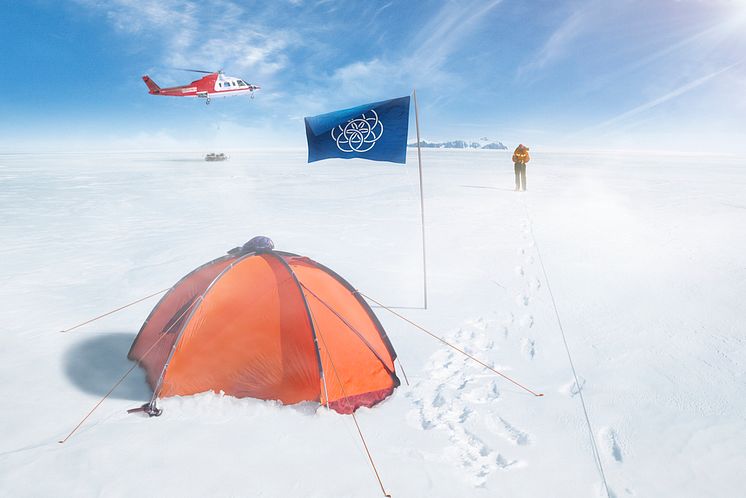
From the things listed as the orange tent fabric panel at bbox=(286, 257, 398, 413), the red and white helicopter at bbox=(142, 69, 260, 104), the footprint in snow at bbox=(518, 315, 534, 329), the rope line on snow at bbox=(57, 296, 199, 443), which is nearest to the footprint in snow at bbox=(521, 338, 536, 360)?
the footprint in snow at bbox=(518, 315, 534, 329)

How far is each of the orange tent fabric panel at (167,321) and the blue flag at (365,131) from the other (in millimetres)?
1945

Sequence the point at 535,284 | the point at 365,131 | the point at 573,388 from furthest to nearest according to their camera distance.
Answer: the point at 535,284
the point at 365,131
the point at 573,388

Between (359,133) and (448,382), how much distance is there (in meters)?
2.91

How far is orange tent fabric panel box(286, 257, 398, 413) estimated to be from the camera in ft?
10.4

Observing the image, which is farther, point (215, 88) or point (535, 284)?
point (215, 88)

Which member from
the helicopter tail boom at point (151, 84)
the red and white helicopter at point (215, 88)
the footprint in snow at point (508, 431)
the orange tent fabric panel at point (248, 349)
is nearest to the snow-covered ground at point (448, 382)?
the footprint in snow at point (508, 431)

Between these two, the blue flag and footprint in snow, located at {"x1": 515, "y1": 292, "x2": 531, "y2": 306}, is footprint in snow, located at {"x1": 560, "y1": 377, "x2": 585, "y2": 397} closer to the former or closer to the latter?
footprint in snow, located at {"x1": 515, "y1": 292, "x2": 531, "y2": 306}

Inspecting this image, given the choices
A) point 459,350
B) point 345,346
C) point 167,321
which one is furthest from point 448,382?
point 167,321

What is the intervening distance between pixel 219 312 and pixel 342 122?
8.53 feet

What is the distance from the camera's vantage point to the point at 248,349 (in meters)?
3.22

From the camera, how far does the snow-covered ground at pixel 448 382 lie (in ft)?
8.34

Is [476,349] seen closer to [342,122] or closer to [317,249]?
[342,122]

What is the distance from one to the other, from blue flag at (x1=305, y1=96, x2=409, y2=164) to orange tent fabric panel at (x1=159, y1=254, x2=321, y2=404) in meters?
2.02

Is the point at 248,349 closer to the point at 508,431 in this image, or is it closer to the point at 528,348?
the point at 508,431
